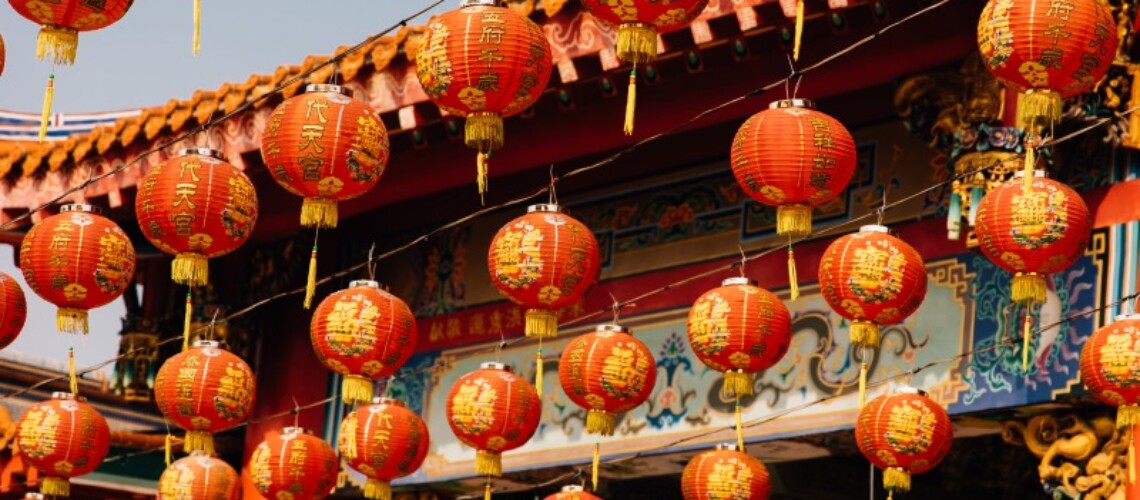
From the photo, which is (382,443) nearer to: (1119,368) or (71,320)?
(71,320)

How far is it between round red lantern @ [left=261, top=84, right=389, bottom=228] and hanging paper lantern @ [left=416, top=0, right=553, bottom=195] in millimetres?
713

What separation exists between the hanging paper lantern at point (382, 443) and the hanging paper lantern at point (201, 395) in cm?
58

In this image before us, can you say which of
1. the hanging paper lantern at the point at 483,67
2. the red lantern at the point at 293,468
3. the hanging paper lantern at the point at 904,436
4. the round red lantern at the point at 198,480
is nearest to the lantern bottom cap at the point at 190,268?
the hanging paper lantern at the point at 483,67

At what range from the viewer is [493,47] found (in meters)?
8.10

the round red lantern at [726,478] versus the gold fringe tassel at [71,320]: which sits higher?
the gold fringe tassel at [71,320]

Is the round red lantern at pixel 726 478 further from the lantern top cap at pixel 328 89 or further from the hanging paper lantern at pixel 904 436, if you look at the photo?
the lantern top cap at pixel 328 89

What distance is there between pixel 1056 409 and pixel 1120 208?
919 mm

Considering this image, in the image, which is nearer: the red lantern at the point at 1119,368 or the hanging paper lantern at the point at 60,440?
the red lantern at the point at 1119,368

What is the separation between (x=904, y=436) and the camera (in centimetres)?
909

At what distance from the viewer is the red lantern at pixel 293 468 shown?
1111 centimetres

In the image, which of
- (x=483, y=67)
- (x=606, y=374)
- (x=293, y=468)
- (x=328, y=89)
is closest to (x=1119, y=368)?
(x=606, y=374)

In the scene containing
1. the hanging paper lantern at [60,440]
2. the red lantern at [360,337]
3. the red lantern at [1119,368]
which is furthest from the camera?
the hanging paper lantern at [60,440]

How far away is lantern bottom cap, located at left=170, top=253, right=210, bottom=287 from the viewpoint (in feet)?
30.3

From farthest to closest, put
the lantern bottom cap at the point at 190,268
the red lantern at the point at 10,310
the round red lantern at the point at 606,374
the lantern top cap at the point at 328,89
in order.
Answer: the red lantern at the point at 10,310, the round red lantern at the point at 606,374, the lantern bottom cap at the point at 190,268, the lantern top cap at the point at 328,89
